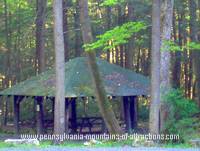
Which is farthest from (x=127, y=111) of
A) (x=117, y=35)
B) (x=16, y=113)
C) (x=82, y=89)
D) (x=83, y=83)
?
(x=117, y=35)

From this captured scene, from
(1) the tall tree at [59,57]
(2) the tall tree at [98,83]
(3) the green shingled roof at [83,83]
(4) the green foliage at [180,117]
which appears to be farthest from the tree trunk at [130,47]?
(4) the green foliage at [180,117]

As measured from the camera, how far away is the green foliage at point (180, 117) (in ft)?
59.2

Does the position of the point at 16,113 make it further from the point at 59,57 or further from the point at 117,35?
the point at 117,35

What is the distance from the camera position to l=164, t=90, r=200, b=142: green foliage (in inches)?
711

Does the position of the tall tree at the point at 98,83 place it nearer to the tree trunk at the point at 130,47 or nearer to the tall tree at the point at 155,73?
the tall tree at the point at 155,73

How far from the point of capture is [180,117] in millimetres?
18344

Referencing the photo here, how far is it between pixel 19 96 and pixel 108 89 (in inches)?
212

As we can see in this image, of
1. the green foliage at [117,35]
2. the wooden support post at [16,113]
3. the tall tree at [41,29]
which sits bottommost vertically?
the wooden support post at [16,113]

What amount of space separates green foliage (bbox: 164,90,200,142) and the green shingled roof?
28.1ft

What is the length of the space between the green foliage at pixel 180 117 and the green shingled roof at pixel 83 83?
857 cm

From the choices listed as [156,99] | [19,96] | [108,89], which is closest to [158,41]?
[156,99]

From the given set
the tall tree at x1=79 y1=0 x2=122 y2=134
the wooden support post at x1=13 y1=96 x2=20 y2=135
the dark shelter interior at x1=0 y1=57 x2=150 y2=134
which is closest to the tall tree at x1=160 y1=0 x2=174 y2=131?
the tall tree at x1=79 y1=0 x2=122 y2=134

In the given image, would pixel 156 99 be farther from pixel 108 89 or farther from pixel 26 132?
pixel 26 132

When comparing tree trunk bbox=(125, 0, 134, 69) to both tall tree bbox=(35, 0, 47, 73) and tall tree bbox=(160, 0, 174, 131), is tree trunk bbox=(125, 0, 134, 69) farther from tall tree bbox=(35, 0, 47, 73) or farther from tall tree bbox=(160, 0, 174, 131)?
tall tree bbox=(160, 0, 174, 131)
